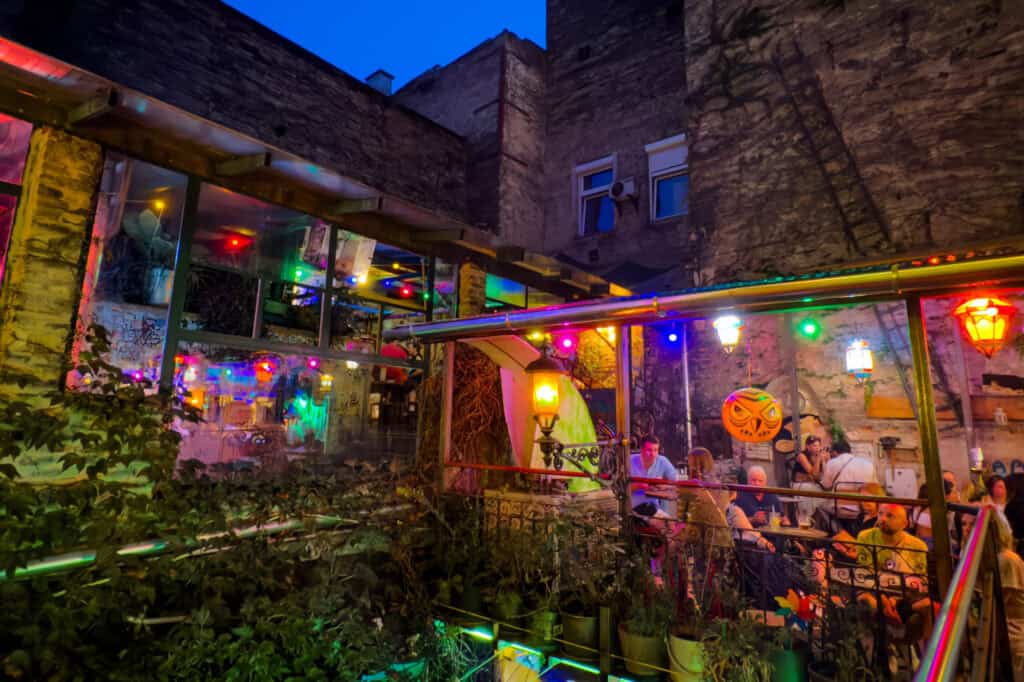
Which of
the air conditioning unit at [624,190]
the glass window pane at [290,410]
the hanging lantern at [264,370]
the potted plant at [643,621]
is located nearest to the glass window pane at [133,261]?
the glass window pane at [290,410]

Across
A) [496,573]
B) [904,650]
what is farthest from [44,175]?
[904,650]

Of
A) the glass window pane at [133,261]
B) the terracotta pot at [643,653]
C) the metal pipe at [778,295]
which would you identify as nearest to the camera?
the metal pipe at [778,295]

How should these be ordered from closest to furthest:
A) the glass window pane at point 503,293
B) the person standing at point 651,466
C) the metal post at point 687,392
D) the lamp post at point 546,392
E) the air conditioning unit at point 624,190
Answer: the lamp post at point 546,392 < the person standing at point 651,466 < the glass window pane at point 503,293 < the metal post at point 687,392 < the air conditioning unit at point 624,190

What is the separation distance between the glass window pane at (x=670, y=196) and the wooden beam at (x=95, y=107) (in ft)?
31.5

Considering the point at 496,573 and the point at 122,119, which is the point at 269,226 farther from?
the point at 496,573

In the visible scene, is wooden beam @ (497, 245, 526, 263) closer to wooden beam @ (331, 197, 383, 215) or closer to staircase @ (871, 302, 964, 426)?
wooden beam @ (331, 197, 383, 215)

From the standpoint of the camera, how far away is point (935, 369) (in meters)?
7.14

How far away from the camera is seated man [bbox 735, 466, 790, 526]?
7336 mm

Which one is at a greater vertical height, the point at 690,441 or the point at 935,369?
the point at 935,369

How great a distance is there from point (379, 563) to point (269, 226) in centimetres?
358

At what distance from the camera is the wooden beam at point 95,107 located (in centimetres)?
390

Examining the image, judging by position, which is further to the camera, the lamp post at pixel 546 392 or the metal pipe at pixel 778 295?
the lamp post at pixel 546 392

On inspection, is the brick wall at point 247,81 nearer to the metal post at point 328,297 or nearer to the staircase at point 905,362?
the metal post at point 328,297

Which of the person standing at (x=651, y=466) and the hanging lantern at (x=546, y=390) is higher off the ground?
the hanging lantern at (x=546, y=390)
